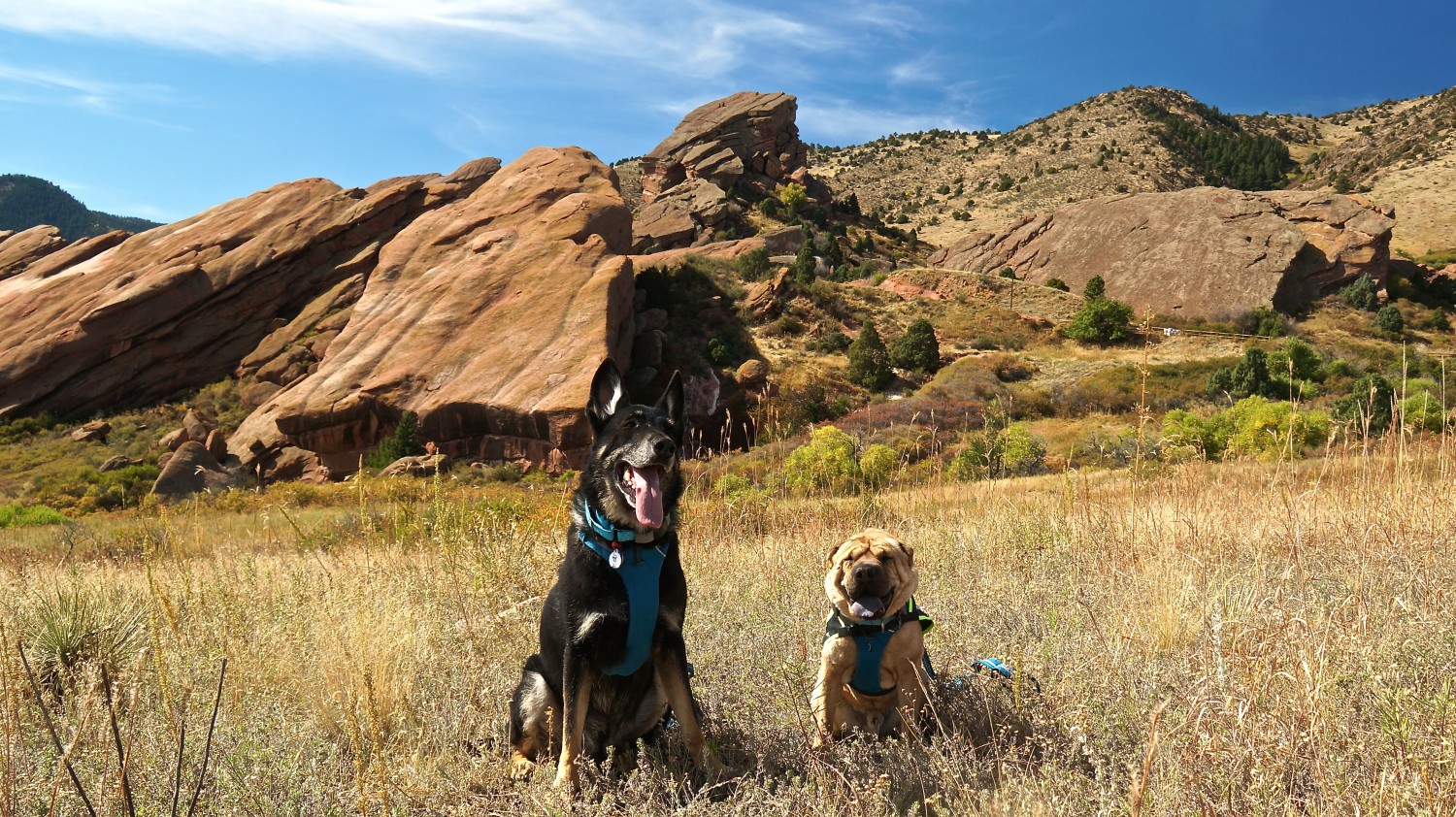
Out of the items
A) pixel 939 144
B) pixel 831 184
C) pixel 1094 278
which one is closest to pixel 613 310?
pixel 1094 278

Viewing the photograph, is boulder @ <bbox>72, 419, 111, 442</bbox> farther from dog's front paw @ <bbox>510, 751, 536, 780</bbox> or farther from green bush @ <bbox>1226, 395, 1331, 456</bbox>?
green bush @ <bbox>1226, 395, 1331, 456</bbox>

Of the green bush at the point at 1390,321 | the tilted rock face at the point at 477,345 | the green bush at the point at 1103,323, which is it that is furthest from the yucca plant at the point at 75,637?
the green bush at the point at 1390,321

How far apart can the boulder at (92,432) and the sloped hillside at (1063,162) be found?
192ft

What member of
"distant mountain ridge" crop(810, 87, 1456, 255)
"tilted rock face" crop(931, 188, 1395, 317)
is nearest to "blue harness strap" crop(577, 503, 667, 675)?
"tilted rock face" crop(931, 188, 1395, 317)

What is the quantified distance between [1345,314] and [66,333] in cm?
5698

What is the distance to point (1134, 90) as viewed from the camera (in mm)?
97000

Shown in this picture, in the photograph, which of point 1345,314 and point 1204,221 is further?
point 1204,221

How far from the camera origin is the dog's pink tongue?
9.20 feet

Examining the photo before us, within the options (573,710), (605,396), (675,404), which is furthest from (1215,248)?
(573,710)

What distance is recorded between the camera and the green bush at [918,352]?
31906 mm

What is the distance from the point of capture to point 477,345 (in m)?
25.0

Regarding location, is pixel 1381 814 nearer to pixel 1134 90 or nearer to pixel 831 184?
pixel 831 184

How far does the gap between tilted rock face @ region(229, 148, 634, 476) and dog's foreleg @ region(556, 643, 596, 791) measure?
1825 cm

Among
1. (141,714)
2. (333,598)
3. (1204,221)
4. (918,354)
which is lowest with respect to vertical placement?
(141,714)
